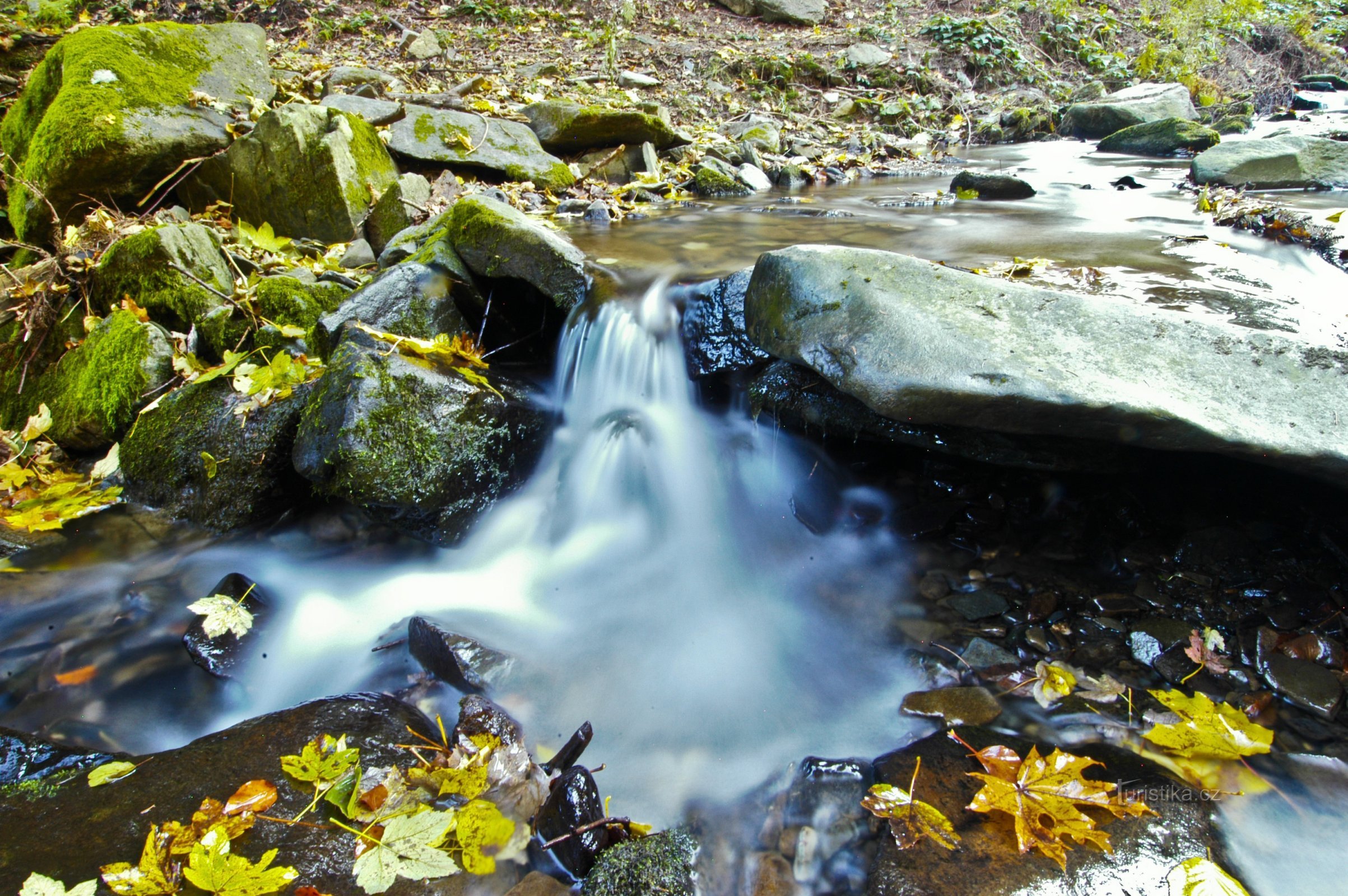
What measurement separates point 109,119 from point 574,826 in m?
5.78

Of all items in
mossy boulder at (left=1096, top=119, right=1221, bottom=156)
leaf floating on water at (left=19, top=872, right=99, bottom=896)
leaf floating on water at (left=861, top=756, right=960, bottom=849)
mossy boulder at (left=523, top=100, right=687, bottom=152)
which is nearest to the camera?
leaf floating on water at (left=19, top=872, right=99, bottom=896)

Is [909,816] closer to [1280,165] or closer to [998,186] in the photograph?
[998,186]

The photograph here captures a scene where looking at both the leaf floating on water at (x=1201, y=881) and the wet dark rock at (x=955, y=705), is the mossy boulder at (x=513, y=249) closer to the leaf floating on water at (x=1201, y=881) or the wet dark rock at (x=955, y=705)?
the wet dark rock at (x=955, y=705)

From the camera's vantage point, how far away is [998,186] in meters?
7.30

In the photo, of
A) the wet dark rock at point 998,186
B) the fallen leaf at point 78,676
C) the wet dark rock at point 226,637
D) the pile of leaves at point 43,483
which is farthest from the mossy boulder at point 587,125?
the fallen leaf at point 78,676

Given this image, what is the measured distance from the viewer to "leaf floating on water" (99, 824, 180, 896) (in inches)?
61.3

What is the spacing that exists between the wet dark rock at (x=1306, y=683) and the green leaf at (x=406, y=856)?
272 centimetres

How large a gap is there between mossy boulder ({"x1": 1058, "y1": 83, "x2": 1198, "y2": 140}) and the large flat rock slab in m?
10.9

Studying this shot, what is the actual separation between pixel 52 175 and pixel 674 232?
448 centimetres

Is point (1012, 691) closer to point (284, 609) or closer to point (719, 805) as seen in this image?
point (719, 805)

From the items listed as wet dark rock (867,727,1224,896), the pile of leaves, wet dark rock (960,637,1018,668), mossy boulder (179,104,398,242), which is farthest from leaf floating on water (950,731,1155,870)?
mossy boulder (179,104,398,242)

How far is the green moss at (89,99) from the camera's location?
450cm

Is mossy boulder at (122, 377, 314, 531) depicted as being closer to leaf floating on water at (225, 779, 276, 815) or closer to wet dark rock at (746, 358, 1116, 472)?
leaf floating on water at (225, 779, 276, 815)

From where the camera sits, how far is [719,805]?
83.8 inches
